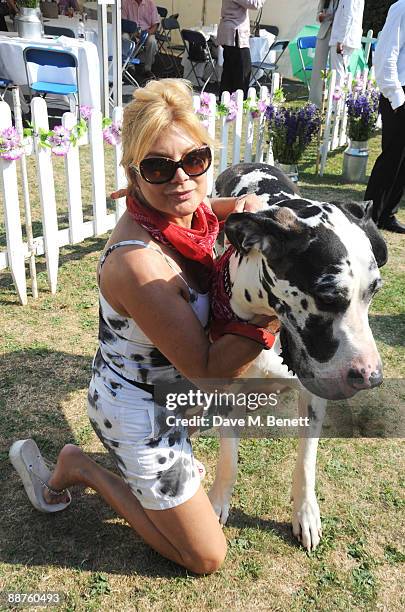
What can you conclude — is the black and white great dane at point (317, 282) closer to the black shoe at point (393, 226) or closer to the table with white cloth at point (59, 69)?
the black shoe at point (393, 226)

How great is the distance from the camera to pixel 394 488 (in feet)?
9.25

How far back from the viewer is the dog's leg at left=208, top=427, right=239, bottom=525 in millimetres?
2580

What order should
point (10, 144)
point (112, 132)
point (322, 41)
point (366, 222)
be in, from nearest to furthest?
point (366, 222) < point (10, 144) < point (112, 132) < point (322, 41)

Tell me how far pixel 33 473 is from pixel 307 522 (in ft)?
3.95

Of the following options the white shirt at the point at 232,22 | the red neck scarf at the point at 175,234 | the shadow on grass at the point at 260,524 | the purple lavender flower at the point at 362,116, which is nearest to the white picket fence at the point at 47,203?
the red neck scarf at the point at 175,234

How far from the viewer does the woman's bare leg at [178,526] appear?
7.39 ft

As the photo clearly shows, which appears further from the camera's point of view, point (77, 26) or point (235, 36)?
point (77, 26)

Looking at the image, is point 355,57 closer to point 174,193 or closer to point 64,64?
point 64,64

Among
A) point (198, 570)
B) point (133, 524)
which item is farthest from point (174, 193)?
point (198, 570)

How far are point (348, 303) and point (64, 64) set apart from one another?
705 centimetres

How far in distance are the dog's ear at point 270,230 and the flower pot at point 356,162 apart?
5947 millimetres

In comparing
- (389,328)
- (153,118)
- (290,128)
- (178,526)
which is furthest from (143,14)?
(178,526)

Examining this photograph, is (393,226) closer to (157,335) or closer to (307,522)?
(307,522)

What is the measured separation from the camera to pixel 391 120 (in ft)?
18.4
